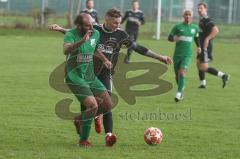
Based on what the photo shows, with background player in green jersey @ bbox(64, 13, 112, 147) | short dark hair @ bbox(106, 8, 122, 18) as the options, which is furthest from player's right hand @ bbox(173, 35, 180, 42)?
short dark hair @ bbox(106, 8, 122, 18)

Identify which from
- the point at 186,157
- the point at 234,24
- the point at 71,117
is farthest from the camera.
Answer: the point at 234,24

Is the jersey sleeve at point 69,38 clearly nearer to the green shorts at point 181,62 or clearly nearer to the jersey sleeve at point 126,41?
the jersey sleeve at point 126,41

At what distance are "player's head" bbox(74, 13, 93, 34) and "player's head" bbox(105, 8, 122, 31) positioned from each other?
503 mm

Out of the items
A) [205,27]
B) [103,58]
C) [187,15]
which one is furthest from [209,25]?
[103,58]

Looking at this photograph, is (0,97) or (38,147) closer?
(38,147)

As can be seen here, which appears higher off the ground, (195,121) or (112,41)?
(112,41)

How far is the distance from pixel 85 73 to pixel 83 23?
2.61 feet

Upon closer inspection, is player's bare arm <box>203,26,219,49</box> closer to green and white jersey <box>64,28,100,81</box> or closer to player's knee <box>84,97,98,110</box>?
green and white jersey <box>64,28,100,81</box>

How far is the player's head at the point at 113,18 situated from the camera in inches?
396

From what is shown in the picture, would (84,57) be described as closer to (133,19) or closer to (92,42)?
(92,42)

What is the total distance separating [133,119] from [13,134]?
9.38 feet

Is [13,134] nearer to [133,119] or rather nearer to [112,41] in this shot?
[112,41]

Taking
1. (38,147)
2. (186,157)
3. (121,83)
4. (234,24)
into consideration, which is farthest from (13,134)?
(234,24)

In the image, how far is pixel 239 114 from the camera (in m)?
13.9
